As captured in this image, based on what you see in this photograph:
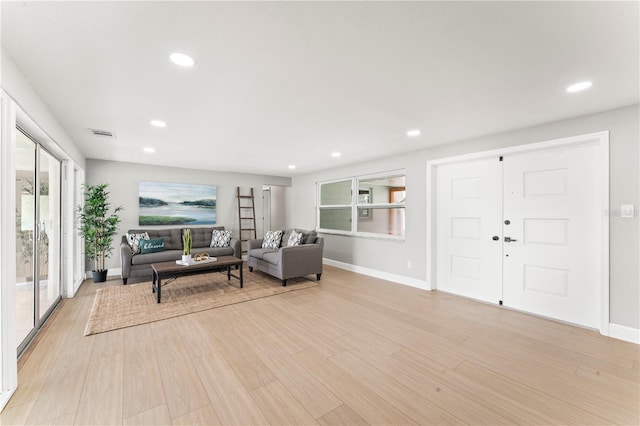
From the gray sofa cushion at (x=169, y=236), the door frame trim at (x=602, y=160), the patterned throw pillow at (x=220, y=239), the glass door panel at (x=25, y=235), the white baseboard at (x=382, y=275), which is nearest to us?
the glass door panel at (x=25, y=235)

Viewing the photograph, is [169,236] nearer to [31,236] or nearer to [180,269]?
[180,269]

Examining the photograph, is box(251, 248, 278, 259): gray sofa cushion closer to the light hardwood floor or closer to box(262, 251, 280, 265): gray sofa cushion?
box(262, 251, 280, 265): gray sofa cushion

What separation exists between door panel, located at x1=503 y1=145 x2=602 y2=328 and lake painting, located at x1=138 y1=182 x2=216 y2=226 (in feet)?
19.5

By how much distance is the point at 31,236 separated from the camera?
270 centimetres

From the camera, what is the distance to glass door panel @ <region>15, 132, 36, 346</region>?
2453mm

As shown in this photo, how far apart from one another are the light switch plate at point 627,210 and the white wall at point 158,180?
21.5 feet

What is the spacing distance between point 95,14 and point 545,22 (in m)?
2.45

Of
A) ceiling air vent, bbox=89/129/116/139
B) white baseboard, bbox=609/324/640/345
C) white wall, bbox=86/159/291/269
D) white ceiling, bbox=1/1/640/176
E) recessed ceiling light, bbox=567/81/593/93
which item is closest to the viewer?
white ceiling, bbox=1/1/640/176

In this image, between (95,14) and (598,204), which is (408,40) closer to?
Answer: (95,14)

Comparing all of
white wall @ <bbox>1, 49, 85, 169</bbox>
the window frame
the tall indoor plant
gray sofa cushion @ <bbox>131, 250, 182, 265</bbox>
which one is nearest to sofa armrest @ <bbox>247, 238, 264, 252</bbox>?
gray sofa cushion @ <bbox>131, 250, 182, 265</bbox>

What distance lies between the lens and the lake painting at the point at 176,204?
19.0ft

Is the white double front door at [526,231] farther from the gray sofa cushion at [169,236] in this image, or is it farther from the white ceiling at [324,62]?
the gray sofa cushion at [169,236]

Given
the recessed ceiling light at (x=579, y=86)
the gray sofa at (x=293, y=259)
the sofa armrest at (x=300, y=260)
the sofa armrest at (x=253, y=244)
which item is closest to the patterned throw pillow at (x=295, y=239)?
the gray sofa at (x=293, y=259)

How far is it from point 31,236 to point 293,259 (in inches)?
124
